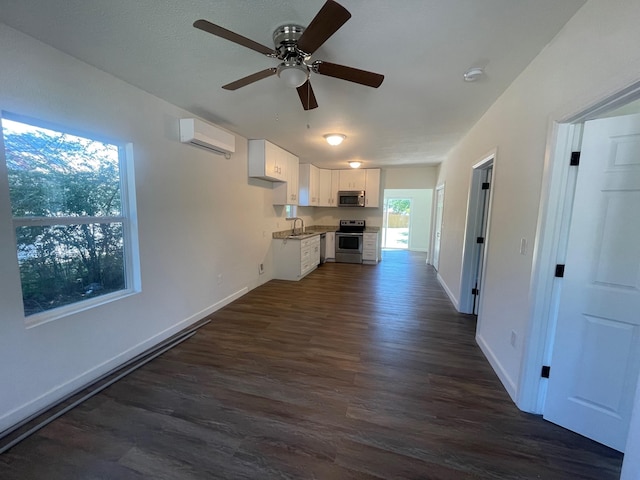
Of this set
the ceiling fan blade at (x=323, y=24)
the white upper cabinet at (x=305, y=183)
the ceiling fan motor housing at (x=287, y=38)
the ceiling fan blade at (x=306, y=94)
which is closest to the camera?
the ceiling fan blade at (x=323, y=24)

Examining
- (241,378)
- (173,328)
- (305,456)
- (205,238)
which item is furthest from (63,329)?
(305,456)

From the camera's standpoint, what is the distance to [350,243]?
6863 mm

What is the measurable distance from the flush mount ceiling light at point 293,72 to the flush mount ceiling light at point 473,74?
1285 mm

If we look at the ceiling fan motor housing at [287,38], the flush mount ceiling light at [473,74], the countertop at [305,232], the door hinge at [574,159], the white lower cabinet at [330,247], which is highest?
the flush mount ceiling light at [473,74]

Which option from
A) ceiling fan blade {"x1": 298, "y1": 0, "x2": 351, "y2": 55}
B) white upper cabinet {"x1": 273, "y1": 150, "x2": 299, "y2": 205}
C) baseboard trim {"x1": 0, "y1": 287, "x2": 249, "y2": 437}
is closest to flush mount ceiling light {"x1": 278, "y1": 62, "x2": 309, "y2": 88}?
ceiling fan blade {"x1": 298, "y1": 0, "x2": 351, "y2": 55}

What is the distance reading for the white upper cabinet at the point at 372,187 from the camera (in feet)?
22.1

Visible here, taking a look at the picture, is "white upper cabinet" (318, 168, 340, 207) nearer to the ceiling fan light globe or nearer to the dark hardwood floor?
the dark hardwood floor

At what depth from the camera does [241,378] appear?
2.15m

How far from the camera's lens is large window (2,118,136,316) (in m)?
1.74

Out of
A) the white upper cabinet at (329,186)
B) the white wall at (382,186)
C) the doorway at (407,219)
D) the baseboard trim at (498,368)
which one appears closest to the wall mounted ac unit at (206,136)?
the white wall at (382,186)

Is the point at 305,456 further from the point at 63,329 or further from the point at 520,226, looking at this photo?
the point at 520,226

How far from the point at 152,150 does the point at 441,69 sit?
8.86 feet

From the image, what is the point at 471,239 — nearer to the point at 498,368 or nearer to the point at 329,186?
the point at 498,368

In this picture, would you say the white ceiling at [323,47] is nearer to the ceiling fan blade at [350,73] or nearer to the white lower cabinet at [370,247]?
the ceiling fan blade at [350,73]
